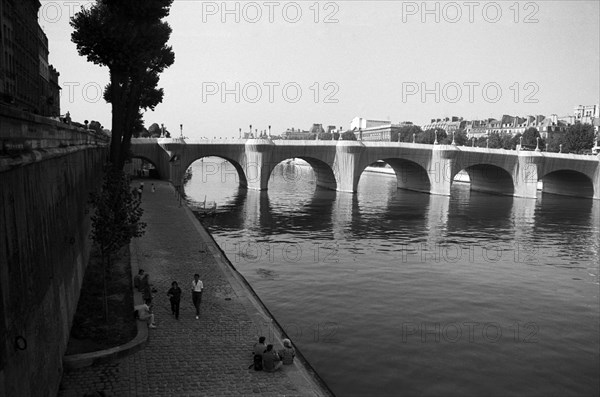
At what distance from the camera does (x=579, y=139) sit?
10056 centimetres

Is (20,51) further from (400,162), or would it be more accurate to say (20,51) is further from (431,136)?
(431,136)

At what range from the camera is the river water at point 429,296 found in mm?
15414

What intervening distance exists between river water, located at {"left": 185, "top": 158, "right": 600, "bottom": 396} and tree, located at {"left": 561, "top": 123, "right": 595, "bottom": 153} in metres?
60.2

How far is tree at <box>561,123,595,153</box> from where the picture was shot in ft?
330

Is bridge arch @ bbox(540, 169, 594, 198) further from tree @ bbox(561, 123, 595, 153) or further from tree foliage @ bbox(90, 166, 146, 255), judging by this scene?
tree foliage @ bbox(90, 166, 146, 255)

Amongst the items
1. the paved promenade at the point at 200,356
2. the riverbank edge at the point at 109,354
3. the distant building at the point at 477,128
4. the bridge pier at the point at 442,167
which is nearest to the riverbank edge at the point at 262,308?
the paved promenade at the point at 200,356

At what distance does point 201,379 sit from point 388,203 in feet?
164

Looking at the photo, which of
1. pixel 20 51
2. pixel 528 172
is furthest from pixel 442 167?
pixel 20 51

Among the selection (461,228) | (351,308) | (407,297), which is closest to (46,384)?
(351,308)

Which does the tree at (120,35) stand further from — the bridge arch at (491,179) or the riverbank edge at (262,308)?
the bridge arch at (491,179)

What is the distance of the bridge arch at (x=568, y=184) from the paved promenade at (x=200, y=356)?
2765 inches

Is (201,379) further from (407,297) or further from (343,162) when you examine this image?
(343,162)

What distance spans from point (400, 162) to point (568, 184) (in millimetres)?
28289

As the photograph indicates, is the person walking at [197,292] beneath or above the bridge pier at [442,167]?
beneath
